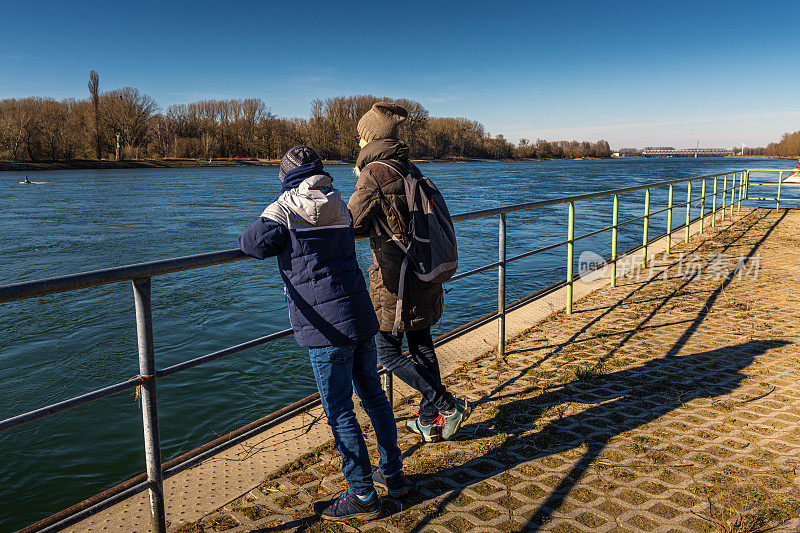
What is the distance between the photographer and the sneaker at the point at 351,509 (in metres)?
2.61

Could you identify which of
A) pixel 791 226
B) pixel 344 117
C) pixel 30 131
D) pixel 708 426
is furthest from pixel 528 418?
pixel 344 117

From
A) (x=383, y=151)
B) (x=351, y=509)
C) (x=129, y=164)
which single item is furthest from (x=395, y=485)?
(x=129, y=164)

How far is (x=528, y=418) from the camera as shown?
12.1 ft

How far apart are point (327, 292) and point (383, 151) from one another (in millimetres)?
822

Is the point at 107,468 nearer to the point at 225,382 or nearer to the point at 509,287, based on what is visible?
the point at 225,382

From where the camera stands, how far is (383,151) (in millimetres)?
2922

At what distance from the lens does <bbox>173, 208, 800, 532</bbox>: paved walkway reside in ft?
8.72

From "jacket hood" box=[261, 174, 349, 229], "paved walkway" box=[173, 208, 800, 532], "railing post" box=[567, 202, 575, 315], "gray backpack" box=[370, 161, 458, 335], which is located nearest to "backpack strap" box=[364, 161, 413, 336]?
"gray backpack" box=[370, 161, 458, 335]

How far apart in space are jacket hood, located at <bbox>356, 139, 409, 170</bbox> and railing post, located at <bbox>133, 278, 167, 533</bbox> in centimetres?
116

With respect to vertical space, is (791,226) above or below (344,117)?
below

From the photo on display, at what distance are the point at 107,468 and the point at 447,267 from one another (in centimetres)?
439

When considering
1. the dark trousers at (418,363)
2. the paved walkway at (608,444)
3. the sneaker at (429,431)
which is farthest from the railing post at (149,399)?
the sneaker at (429,431)

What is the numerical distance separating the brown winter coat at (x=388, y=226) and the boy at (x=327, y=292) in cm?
32

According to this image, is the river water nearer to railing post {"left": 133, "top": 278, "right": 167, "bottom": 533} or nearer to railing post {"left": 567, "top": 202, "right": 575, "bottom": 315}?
railing post {"left": 567, "top": 202, "right": 575, "bottom": 315}
